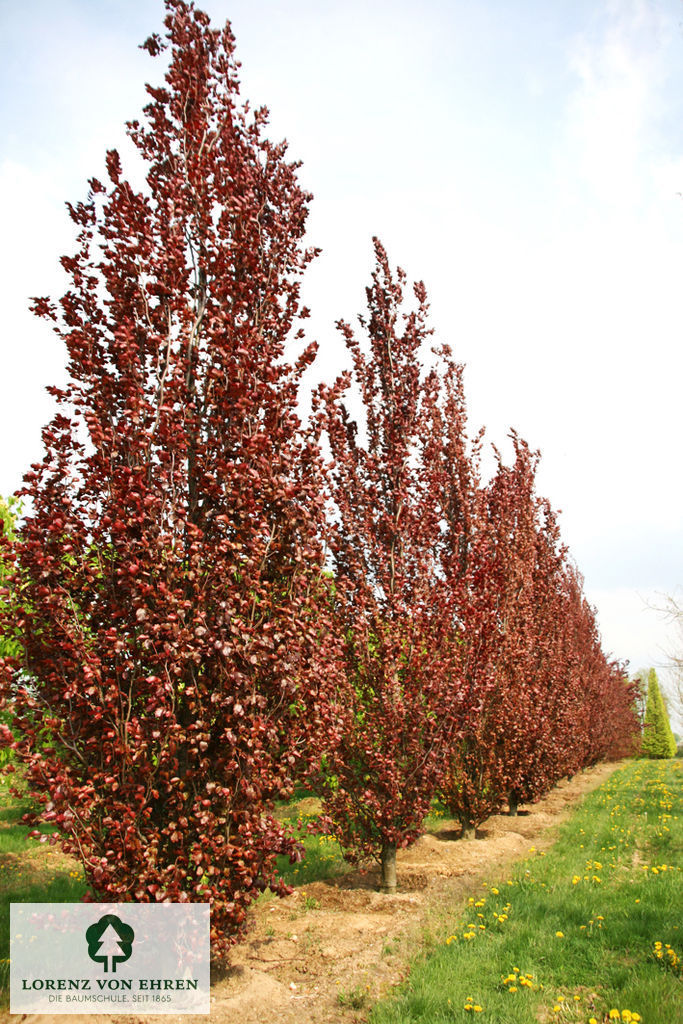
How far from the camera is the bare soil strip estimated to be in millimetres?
4418

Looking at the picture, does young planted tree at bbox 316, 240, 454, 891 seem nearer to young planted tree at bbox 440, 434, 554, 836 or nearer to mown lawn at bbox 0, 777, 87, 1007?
young planted tree at bbox 440, 434, 554, 836

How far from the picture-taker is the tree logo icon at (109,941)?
418cm

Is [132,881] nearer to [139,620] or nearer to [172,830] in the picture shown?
[172,830]

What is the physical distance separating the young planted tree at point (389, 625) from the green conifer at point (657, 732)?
137 ft

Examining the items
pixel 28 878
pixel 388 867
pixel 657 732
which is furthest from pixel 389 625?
pixel 657 732

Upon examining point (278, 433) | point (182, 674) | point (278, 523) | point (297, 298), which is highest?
point (297, 298)

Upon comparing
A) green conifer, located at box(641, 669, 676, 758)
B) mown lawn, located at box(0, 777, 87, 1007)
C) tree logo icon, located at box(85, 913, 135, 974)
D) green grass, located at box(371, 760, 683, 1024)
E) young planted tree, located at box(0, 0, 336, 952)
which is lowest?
green conifer, located at box(641, 669, 676, 758)

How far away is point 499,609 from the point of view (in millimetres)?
11969

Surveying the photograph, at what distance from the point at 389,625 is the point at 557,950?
133 inches

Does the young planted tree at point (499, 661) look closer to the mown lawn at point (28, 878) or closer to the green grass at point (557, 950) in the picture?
the green grass at point (557, 950)

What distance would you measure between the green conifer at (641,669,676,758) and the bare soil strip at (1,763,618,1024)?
127 feet

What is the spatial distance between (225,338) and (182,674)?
2.44 meters

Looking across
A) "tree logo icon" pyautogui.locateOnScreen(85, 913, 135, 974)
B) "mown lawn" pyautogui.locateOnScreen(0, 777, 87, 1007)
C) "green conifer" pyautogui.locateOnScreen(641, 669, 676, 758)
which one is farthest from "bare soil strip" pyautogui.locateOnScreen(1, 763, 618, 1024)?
"green conifer" pyautogui.locateOnScreen(641, 669, 676, 758)


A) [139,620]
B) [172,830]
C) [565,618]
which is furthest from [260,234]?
[565,618]
